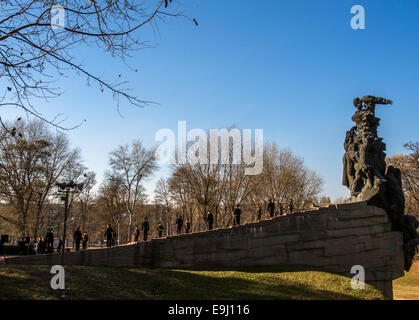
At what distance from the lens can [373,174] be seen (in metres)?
15.3

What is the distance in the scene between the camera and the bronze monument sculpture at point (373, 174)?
14766mm

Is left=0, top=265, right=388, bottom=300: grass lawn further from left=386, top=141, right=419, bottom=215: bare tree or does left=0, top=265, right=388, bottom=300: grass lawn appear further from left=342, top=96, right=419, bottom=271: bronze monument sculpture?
left=386, top=141, right=419, bottom=215: bare tree

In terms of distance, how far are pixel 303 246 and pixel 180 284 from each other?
21.0 ft

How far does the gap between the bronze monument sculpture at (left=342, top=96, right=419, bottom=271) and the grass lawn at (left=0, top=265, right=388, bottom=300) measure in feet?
12.6

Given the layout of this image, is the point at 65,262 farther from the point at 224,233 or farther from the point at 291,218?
the point at 291,218

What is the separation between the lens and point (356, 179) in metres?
15.9

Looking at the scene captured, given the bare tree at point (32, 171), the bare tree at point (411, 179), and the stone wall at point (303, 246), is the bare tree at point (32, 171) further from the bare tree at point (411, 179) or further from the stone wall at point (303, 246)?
the bare tree at point (411, 179)

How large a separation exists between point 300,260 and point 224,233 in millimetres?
3681

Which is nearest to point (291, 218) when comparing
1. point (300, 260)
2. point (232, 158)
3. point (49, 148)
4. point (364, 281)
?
point (300, 260)

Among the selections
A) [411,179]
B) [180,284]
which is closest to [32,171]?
[180,284]

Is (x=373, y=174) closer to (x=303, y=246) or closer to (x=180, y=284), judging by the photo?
(x=303, y=246)

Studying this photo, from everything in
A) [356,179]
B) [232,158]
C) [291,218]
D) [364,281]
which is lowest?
[364,281]

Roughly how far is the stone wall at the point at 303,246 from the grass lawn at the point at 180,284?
0.85 meters
